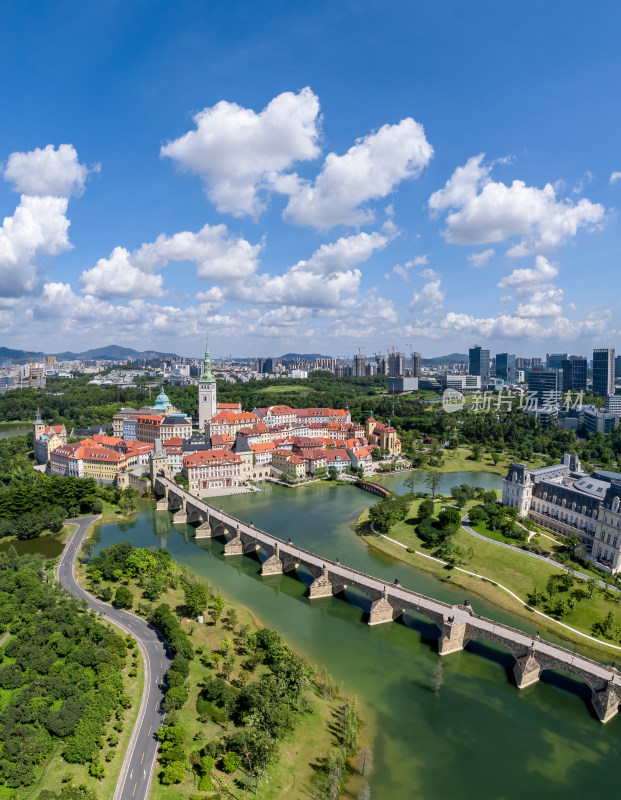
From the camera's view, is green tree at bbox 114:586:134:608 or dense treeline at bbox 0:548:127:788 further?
green tree at bbox 114:586:134:608

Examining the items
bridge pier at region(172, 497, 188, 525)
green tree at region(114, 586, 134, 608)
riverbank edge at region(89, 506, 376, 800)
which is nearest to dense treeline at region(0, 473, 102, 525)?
riverbank edge at region(89, 506, 376, 800)

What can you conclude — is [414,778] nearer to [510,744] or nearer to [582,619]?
[510,744]

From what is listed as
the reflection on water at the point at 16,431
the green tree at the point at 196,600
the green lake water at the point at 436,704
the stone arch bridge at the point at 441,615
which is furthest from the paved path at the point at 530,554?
the reflection on water at the point at 16,431

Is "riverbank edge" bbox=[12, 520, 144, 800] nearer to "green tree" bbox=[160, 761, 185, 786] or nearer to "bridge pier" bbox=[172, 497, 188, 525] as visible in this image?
"green tree" bbox=[160, 761, 185, 786]

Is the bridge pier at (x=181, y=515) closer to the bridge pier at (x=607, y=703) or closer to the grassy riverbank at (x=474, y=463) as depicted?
the bridge pier at (x=607, y=703)

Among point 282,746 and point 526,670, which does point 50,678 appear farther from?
point 526,670

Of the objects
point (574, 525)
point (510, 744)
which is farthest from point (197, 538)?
point (574, 525)
